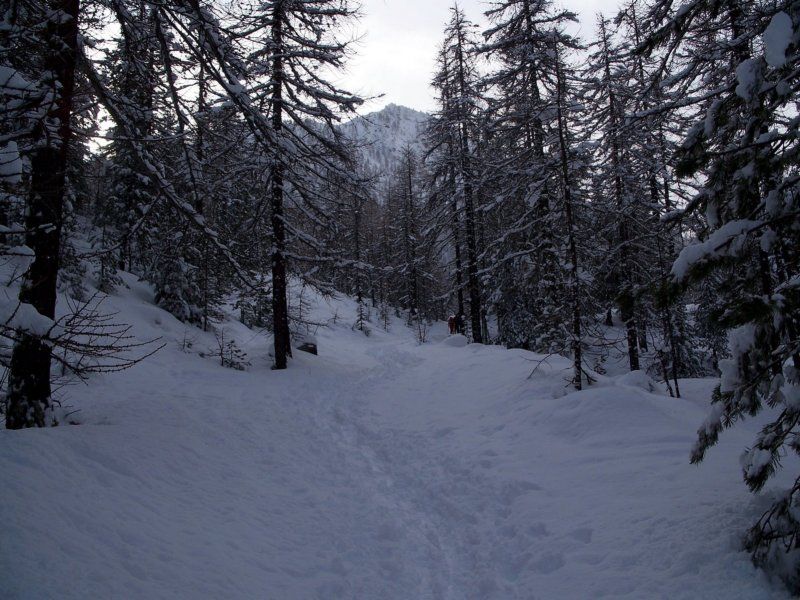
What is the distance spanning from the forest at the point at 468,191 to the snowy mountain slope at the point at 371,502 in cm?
86

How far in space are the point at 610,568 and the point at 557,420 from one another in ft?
12.3

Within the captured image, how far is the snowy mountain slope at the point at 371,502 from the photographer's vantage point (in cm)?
344

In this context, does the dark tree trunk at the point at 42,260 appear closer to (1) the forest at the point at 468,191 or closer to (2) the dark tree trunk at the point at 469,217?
(1) the forest at the point at 468,191

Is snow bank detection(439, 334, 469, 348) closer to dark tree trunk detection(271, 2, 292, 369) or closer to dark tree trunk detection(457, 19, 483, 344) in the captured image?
dark tree trunk detection(457, 19, 483, 344)

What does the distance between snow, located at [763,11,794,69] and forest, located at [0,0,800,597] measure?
0.02 m

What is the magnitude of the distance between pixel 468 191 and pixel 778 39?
1599 cm

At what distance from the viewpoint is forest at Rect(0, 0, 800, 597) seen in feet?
10.5

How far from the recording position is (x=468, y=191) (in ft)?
60.6

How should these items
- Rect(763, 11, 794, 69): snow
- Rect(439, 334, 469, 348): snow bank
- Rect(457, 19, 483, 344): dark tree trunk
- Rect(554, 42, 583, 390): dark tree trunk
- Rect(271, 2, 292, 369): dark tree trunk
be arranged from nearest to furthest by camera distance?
Rect(763, 11, 794, 69): snow
Rect(554, 42, 583, 390): dark tree trunk
Rect(271, 2, 292, 369): dark tree trunk
Rect(457, 19, 483, 344): dark tree trunk
Rect(439, 334, 469, 348): snow bank

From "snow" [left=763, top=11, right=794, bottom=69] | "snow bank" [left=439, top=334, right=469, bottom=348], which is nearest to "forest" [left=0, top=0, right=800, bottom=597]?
"snow" [left=763, top=11, right=794, bottom=69]

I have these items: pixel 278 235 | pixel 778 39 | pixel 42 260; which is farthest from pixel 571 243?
pixel 42 260

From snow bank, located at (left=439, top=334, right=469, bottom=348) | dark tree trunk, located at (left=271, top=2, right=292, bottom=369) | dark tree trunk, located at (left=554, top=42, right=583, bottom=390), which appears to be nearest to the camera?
dark tree trunk, located at (left=554, top=42, right=583, bottom=390)

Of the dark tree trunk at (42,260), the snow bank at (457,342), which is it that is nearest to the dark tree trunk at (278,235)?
the dark tree trunk at (42,260)

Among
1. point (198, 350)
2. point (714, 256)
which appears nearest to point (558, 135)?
point (714, 256)
